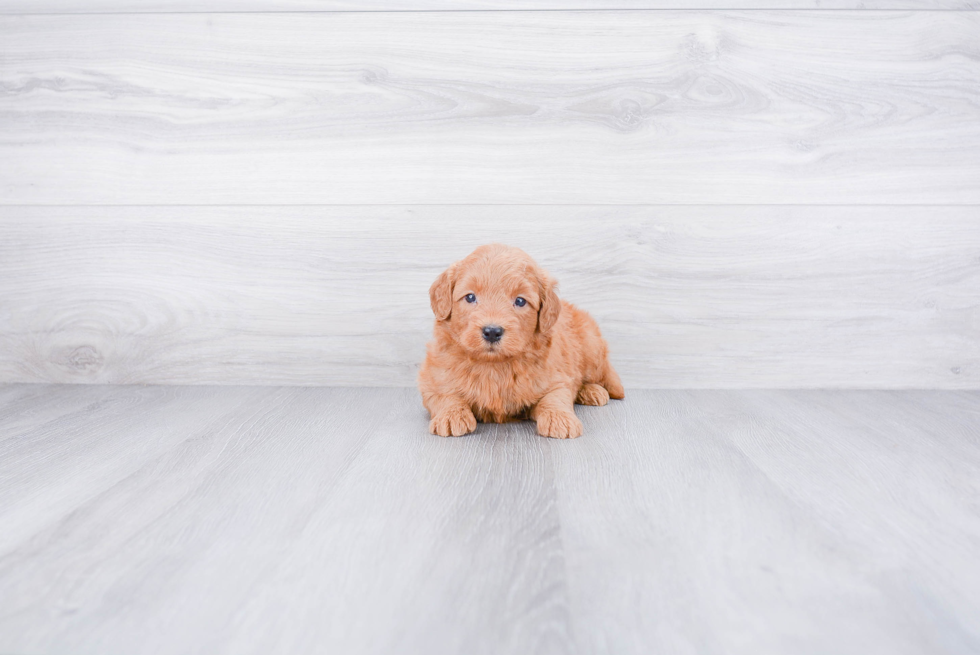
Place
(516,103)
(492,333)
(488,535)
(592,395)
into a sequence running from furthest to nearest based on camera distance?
1. (516,103)
2. (592,395)
3. (492,333)
4. (488,535)

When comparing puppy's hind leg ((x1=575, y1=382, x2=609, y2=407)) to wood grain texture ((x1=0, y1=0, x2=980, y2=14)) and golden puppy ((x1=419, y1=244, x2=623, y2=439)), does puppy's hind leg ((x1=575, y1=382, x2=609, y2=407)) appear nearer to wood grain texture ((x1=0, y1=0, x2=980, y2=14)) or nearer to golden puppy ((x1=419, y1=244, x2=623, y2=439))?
golden puppy ((x1=419, y1=244, x2=623, y2=439))

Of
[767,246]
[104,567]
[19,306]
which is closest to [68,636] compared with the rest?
[104,567]

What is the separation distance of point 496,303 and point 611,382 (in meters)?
0.52

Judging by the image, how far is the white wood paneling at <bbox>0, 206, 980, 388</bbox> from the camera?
1827 millimetres

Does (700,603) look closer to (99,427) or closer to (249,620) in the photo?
(249,620)

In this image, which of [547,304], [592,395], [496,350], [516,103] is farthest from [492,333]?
[516,103]

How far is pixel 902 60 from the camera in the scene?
5.85ft

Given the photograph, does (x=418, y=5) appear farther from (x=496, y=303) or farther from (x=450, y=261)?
(x=496, y=303)

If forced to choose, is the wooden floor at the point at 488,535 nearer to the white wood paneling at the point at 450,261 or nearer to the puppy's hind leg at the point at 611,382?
the puppy's hind leg at the point at 611,382

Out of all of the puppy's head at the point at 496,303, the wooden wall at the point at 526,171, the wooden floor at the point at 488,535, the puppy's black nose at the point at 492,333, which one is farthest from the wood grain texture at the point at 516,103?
the wooden floor at the point at 488,535

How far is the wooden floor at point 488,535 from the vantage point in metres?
0.68

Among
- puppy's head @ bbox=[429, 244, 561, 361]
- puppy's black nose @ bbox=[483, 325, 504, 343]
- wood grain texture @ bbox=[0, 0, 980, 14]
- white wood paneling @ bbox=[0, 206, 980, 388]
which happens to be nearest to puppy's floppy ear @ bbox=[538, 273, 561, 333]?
puppy's head @ bbox=[429, 244, 561, 361]

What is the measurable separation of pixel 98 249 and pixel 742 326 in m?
1.94

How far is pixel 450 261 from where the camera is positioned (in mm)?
1837
